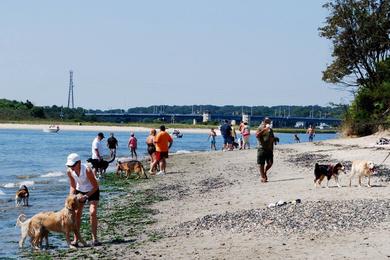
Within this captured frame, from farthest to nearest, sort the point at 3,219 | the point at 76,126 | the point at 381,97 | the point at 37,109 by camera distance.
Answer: the point at 37,109, the point at 76,126, the point at 381,97, the point at 3,219

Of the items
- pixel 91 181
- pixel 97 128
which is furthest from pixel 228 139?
pixel 97 128

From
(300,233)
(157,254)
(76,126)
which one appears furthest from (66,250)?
(76,126)

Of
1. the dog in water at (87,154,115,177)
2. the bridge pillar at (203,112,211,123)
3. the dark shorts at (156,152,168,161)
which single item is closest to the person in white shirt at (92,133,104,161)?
the dog in water at (87,154,115,177)

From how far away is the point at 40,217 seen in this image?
11.8 m

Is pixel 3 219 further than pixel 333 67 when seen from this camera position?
No

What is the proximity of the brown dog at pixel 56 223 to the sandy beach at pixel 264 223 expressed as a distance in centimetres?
43

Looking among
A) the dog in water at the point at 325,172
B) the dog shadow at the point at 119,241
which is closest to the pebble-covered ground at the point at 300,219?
the dog shadow at the point at 119,241

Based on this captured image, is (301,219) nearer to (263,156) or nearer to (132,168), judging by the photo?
(263,156)

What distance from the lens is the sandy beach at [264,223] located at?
10219 mm

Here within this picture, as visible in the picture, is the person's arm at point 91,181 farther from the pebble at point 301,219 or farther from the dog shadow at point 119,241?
the pebble at point 301,219

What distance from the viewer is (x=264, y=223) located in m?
12.2

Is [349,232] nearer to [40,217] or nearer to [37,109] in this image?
[40,217]

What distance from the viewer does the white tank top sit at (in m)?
11.5

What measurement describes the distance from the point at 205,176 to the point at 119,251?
44.6 feet
